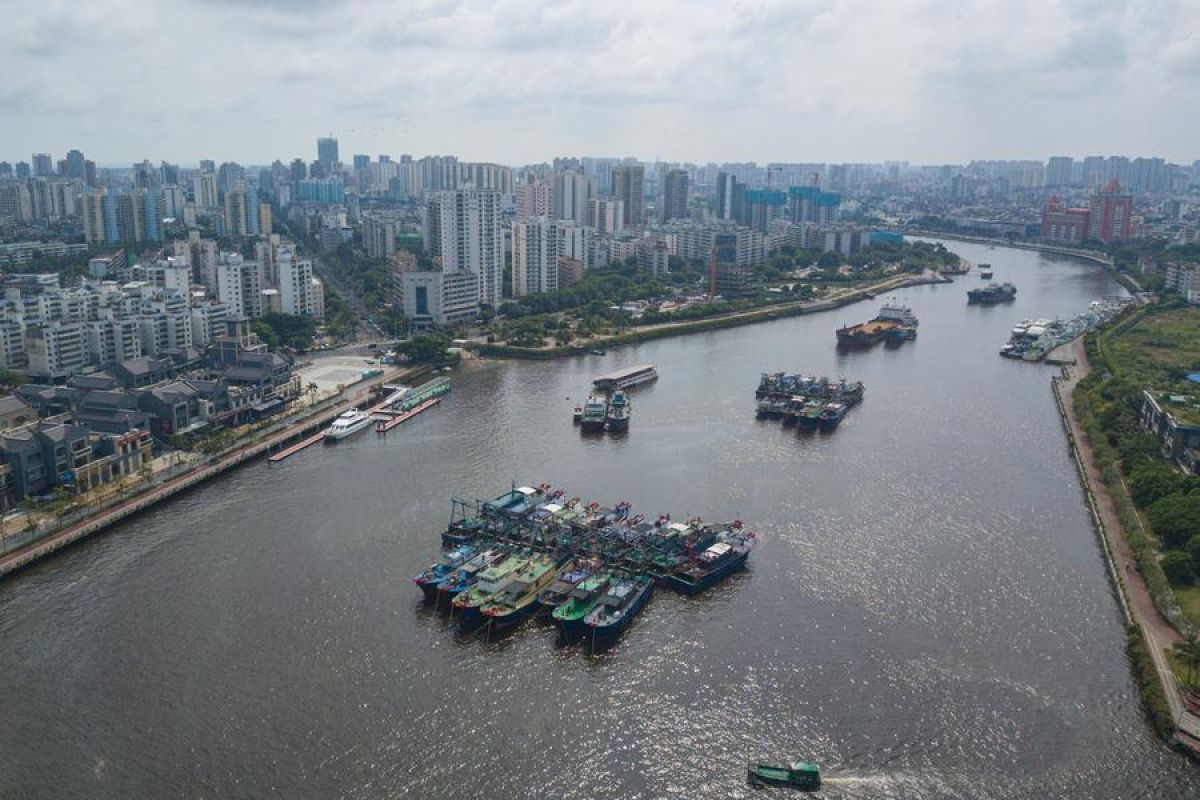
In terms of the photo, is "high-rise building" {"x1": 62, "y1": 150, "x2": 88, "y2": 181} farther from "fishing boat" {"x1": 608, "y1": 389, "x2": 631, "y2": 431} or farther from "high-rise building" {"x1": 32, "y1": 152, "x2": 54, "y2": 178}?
"fishing boat" {"x1": 608, "y1": 389, "x2": 631, "y2": 431}

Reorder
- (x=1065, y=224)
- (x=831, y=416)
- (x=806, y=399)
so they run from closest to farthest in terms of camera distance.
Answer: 1. (x=831, y=416)
2. (x=806, y=399)
3. (x=1065, y=224)

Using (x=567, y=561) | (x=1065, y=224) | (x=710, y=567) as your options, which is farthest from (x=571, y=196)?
(x=710, y=567)

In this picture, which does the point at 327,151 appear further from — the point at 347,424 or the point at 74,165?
the point at 347,424

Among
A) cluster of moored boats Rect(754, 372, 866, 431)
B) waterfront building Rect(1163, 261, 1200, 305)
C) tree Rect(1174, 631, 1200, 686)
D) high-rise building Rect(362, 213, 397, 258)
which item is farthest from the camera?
high-rise building Rect(362, 213, 397, 258)

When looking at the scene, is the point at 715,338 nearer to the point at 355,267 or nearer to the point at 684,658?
the point at 355,267

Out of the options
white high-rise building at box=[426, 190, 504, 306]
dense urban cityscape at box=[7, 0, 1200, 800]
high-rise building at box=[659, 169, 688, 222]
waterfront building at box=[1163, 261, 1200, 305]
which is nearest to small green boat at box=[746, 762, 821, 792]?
dense urban cityscape at box=[7, 0, 1200, 800]

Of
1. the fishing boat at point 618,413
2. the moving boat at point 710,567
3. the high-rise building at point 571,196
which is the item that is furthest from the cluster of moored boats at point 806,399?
the high-rise building at point 571,196

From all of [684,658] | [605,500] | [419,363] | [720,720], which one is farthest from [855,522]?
[419,363]
